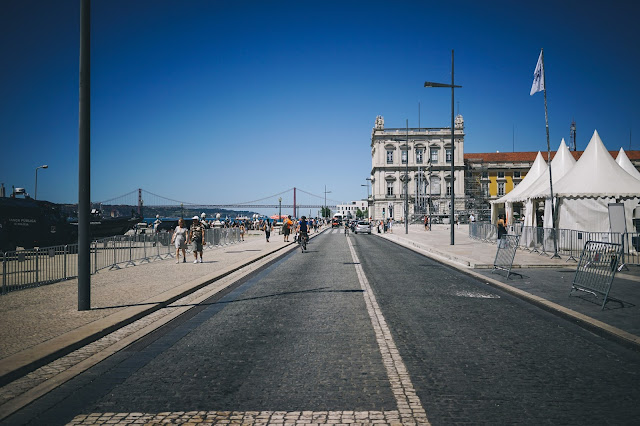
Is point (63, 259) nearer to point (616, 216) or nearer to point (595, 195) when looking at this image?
point (616, 216)

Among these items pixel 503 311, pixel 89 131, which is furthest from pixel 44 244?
pixel 503 311

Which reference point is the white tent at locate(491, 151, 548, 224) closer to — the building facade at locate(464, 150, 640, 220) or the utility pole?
the utility pole

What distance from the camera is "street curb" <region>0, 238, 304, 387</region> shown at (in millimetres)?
4828

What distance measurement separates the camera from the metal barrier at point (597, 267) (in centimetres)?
898

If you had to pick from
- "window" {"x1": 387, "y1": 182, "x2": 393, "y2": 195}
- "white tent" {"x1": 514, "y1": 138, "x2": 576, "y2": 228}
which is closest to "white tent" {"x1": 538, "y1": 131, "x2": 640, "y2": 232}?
"white tent" {"x1": 514, "y1": 138, "x2": 576, "y2": 228}

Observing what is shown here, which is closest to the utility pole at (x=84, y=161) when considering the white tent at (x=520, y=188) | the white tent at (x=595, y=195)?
the white tent at (x=595, y=195)

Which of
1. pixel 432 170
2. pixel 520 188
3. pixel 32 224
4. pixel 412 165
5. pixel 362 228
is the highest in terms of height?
pixel 412 165

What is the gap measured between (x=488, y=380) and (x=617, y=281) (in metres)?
9.21

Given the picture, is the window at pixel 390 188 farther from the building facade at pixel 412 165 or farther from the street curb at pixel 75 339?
the street curb at pixel 75 339

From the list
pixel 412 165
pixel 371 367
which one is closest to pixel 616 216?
pixel 371 367

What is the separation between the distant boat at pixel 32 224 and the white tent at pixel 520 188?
26.6 metres

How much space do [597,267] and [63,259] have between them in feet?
42.6

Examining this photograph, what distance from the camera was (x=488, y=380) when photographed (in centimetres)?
458

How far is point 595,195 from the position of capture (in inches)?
810
